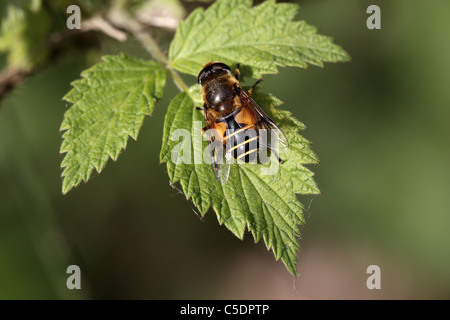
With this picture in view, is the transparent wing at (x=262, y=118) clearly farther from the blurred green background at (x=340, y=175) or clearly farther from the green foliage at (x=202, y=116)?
the blurred green background at (x=340, y=175)

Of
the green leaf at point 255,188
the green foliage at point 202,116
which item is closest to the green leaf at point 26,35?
the green foliage at point 202,116

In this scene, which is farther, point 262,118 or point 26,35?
point 26,35

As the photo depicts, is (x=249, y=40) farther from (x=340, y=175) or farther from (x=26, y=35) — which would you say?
(x=340, y=175)

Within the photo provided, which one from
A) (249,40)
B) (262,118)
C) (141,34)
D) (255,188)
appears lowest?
(255,188)

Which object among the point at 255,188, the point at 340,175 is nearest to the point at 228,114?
the point at 255,188

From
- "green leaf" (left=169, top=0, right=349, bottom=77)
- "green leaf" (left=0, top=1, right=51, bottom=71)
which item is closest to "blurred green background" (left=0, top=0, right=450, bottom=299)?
"green leaf" (left=0, top=1, right=51, bottom=71)
